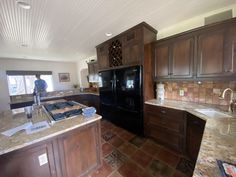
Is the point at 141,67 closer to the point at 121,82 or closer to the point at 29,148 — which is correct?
the point at 121,82

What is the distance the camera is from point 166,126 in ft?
6.65

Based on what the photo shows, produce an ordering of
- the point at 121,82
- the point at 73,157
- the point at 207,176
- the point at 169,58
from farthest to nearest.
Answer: the point at 121,82
the point at 169,58
the point at 73,157
the point at 207,176

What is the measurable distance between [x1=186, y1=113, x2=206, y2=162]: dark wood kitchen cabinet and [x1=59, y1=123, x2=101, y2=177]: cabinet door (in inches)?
56.8

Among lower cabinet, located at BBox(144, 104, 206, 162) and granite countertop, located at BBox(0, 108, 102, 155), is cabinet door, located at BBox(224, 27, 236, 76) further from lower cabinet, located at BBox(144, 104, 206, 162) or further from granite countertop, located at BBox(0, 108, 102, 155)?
granite countertop, located at BBox(0, 108, 102, 155)

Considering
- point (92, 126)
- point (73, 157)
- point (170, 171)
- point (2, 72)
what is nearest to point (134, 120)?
point (170, 171)

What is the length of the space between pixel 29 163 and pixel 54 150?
0.22 meters

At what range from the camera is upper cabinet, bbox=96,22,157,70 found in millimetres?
2213

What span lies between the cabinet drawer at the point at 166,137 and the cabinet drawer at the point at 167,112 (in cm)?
30

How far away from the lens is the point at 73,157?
1346mm

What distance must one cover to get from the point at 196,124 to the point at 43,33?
348 cm

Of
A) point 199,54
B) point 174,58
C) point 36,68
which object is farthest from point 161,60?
point 36,68

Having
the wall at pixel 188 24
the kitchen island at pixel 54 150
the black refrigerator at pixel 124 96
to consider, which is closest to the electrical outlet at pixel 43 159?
the kitchen island at pixel 54 150

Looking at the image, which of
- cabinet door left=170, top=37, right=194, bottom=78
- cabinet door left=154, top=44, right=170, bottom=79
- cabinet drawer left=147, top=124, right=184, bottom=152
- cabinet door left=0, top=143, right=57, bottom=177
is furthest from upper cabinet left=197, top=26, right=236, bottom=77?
cabinet door left=0, top=143, right=57, bottom=177

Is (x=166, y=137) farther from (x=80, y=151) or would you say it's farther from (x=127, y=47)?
(x=127, y=47)
